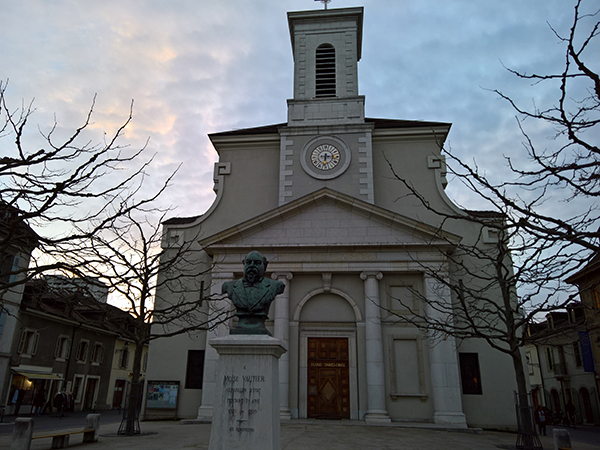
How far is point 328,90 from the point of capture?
2583 cm

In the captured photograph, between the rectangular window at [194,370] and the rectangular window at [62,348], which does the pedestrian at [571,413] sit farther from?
the rectangular window at [62,348]

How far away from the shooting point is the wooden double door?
18453mm

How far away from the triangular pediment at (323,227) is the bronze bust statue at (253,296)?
1067 centimetres

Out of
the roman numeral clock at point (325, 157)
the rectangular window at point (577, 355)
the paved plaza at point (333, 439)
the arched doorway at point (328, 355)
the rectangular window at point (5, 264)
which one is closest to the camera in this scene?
the rectangular window at point (5, 264)

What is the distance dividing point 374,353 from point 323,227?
5568mm

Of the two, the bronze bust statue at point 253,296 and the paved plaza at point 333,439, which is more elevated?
the bronze bust statue at point 253,296

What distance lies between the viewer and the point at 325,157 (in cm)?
2362

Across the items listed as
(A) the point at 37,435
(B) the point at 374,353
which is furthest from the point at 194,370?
(A) the point at 37,435

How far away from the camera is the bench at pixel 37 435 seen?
9891 mm

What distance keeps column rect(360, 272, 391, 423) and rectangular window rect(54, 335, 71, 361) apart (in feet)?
81.9

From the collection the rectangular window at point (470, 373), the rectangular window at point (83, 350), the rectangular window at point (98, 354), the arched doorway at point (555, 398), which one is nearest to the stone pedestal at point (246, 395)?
the rectangular window at point (470, 373)

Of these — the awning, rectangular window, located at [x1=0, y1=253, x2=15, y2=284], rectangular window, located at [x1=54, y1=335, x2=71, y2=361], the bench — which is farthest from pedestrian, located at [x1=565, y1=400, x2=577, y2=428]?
rectangular window, located at [x1=54, y1=335, x2=71, y2=361]

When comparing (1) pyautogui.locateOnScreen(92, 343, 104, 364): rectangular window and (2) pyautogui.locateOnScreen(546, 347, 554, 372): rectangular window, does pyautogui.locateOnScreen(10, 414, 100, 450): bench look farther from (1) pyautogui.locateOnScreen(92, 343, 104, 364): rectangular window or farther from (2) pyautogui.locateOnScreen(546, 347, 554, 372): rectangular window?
(2) pyautogui.locateOnScreen(546, 347, 554, 372): rectangular window

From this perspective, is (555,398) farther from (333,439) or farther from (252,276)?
(252,276)
